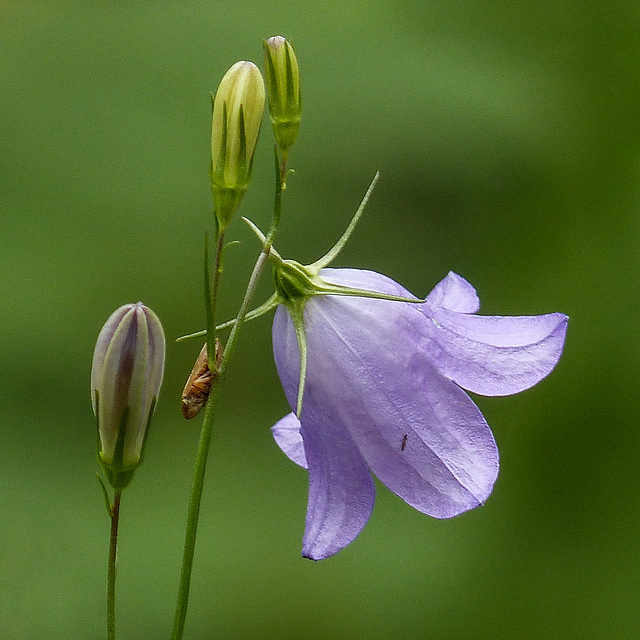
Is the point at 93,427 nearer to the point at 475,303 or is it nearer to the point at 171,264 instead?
the point at 171,264

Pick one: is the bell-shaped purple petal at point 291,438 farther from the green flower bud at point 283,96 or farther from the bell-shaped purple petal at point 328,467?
the green flower bud at point 283,96

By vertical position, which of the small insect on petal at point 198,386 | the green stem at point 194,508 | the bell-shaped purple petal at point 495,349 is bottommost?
the green stem at point 194,508

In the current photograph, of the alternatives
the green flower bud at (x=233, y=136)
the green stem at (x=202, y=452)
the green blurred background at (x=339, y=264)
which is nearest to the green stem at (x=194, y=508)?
the green stem at (x=202, y=452)

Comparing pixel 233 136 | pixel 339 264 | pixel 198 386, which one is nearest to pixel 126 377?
pixel 198 386

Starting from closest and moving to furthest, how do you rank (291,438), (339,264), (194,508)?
(194,508), (291,438), (339,264)

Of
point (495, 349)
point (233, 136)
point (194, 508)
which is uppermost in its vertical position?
point (233, 136)

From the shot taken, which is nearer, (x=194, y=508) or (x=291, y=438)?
(x=194, y=508)

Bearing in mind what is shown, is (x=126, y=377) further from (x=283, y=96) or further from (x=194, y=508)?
(x=283, y=96)
